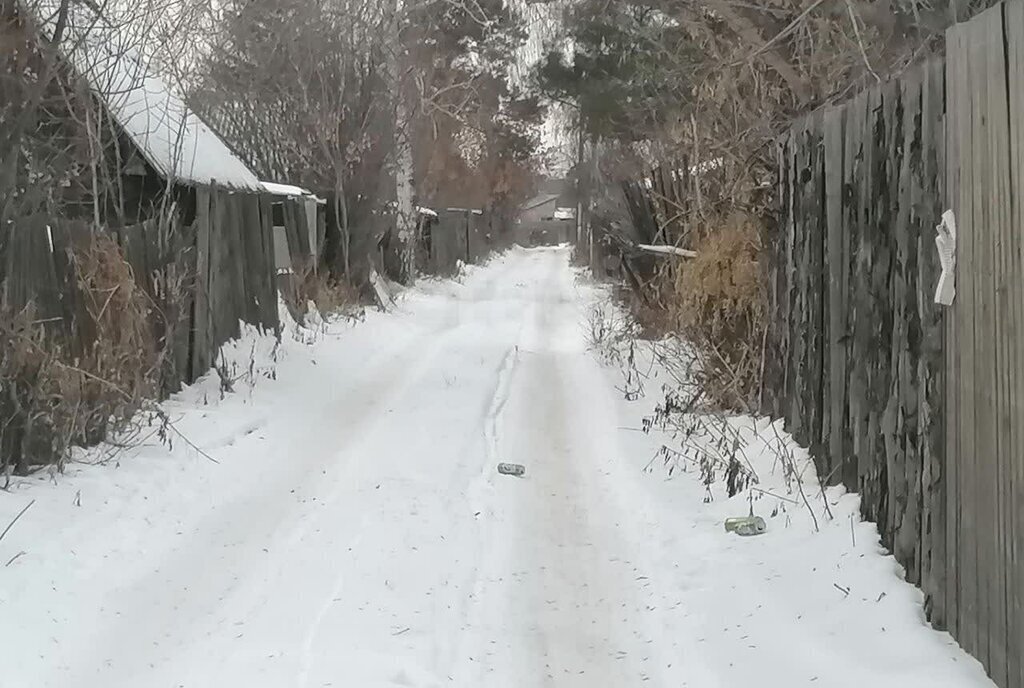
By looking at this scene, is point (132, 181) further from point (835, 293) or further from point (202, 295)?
point (835, 293)

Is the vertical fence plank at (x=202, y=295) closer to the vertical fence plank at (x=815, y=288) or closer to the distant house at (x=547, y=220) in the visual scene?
the vertical fence plank at (x=815, y=288)

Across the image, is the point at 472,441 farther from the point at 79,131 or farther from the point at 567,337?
the point at 567,337

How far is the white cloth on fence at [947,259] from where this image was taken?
3.70m

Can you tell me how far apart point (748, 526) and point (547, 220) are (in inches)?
3524

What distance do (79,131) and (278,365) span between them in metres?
2.99

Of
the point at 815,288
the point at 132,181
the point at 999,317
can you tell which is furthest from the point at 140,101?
the point at 999,317

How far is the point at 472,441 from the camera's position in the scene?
793 centimetres

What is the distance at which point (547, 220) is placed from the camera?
94.1 metres

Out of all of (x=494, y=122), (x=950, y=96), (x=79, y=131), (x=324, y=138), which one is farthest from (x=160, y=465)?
(x=494, y=122)

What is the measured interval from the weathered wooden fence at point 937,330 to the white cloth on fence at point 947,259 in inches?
1.6

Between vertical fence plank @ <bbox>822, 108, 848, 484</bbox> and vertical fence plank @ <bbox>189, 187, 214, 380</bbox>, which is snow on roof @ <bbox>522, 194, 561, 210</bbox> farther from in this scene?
vertical fence plank @ <bbox>822, 108, 848, 484</bbox>

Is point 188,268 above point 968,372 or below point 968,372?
above

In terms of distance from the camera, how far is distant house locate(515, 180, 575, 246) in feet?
275

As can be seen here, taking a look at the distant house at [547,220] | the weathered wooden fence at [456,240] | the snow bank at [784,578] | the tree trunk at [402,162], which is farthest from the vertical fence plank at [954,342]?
the distant house at [547,220]
